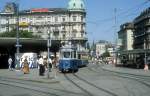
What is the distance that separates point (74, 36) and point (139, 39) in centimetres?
2326

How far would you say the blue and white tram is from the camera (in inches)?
1836

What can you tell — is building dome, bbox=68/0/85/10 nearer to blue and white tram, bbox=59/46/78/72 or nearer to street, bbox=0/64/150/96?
blue and white tram, bbox=59/46/78/72

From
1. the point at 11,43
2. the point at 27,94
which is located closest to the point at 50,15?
the point at 11,43

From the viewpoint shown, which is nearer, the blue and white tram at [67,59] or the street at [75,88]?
the street at [75,88]

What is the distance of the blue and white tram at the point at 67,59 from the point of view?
46625 mm

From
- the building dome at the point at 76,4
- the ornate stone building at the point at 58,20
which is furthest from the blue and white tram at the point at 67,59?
the building dome at the point at 76,4

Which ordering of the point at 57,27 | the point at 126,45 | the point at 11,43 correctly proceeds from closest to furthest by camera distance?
1. the point at 11,43
2. the point at 57,27
3. the point at 126,45

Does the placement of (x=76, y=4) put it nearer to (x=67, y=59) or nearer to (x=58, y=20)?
(x=58, y=20)

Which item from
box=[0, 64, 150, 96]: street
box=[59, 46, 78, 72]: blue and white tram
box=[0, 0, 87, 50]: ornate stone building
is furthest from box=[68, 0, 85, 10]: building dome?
box=[0, 64, 150, 96]: street

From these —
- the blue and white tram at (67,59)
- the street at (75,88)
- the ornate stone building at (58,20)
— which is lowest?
the street at (75,88)

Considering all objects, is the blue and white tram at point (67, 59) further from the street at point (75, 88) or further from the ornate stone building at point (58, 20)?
the ornate stone building at point (58, 20)

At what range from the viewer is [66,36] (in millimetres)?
137375

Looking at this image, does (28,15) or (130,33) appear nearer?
(28,15)

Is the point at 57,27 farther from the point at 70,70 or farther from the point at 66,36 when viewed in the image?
the point at 70,70
